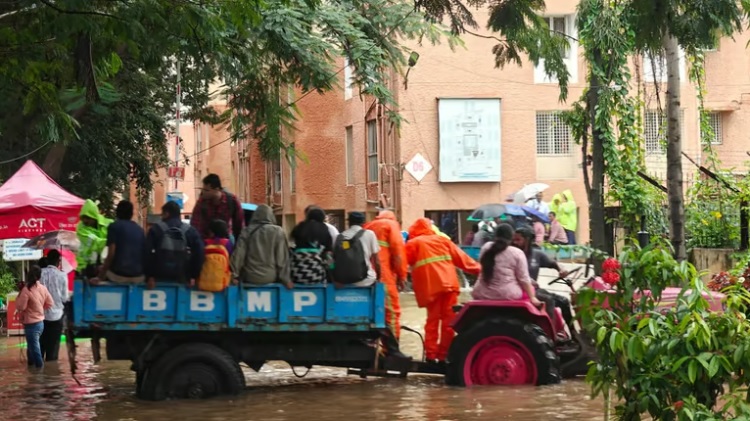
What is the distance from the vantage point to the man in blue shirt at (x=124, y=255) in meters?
12.5

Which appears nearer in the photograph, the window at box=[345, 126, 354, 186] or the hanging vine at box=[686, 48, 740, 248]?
the hanging vine at box=[686, 48, 740, 248]

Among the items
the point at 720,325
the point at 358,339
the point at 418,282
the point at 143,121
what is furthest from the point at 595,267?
the point at 143,121

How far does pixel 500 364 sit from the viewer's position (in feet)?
Answer: 43.7

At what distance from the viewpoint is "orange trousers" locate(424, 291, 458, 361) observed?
13742 mm

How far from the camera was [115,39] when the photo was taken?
11.0 meters

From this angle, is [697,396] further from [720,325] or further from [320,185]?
[320,185]

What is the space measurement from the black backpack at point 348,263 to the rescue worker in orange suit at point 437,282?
43.4 inches

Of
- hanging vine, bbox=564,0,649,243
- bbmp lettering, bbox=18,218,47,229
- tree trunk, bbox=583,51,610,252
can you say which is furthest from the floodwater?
hanging vine, bbox=564,0,649,243

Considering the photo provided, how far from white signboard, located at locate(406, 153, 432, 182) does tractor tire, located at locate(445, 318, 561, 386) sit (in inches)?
740

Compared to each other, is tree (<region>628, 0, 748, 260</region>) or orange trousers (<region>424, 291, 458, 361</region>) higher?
tree (<region>628, 0, 748, 260</region>)

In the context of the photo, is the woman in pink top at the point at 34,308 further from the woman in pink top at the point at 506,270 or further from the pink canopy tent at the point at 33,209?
the woman in pink top at the point at 506,270

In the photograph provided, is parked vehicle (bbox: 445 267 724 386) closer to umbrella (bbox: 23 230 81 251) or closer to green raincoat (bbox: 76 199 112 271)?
green raincoat (bbox: 76 199 112 271)

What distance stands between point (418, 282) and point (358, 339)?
4.09ft

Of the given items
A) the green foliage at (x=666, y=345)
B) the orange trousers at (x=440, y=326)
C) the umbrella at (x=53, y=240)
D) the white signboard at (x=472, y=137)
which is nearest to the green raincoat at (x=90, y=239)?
the orange trousers at (x=440, y=326)
